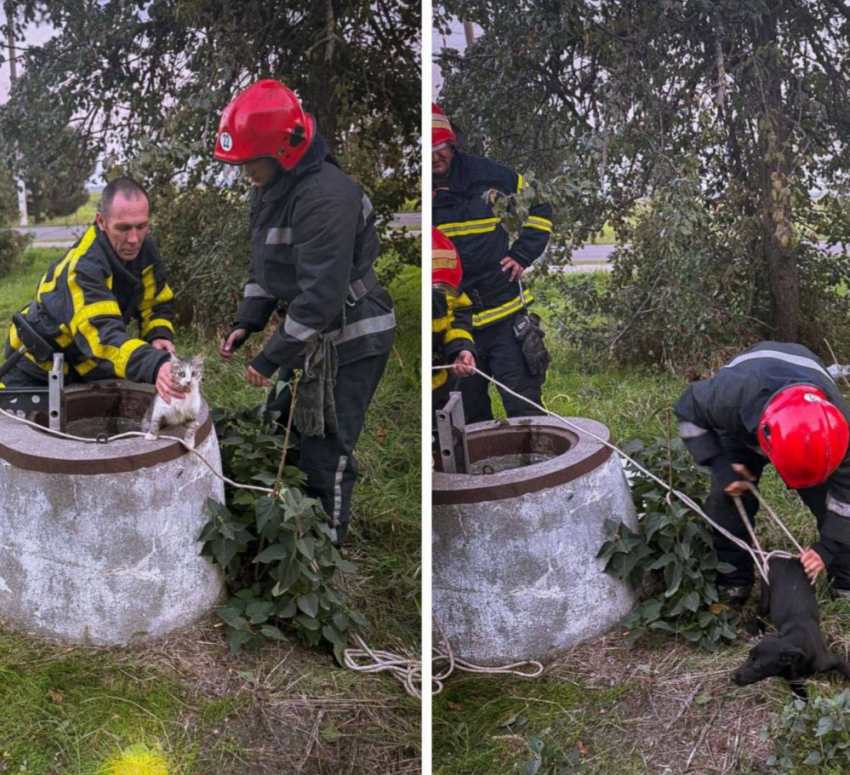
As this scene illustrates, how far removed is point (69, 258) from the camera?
277 centimetres

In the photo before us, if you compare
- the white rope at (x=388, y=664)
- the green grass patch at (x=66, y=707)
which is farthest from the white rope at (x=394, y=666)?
the green grass patch at (x=66, y=707)

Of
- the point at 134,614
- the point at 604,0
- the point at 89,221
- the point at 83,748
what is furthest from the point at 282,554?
the point at 604,0

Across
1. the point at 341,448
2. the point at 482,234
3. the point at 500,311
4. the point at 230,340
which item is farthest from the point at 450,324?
the point at 230,340

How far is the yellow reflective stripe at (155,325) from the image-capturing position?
2799 mm

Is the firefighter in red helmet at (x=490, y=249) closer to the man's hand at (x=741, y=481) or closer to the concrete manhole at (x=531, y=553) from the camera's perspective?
the concrete manhole at (x=531, y=553)

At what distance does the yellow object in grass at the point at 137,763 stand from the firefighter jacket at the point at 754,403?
1.69 m

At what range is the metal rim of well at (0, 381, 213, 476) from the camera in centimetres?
267

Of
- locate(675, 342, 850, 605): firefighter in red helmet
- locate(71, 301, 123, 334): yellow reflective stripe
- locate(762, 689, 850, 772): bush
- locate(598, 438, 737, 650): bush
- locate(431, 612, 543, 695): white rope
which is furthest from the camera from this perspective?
locate(431, 612, 543, 695): white rope

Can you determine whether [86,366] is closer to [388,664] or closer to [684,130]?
[388,664]

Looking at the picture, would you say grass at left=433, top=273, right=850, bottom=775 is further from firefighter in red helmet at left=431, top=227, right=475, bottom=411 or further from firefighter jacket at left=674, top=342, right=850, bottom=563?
firefighter in red helmet at left=431, top=227, right=475, bottom=411

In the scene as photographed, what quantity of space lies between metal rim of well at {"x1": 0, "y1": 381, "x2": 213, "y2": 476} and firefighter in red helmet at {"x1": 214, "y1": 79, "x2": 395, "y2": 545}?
0.31 meters

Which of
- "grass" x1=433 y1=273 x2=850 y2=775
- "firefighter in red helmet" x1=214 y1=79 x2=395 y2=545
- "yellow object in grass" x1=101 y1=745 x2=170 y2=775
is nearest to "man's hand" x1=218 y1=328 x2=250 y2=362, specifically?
"firefighter in red helmet" x1=214 y1=79 x2=395 y2=545

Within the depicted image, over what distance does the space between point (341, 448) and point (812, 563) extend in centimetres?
133

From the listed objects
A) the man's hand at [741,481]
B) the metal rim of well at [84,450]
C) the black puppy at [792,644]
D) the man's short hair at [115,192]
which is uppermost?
the man's short hair at [115,192]
